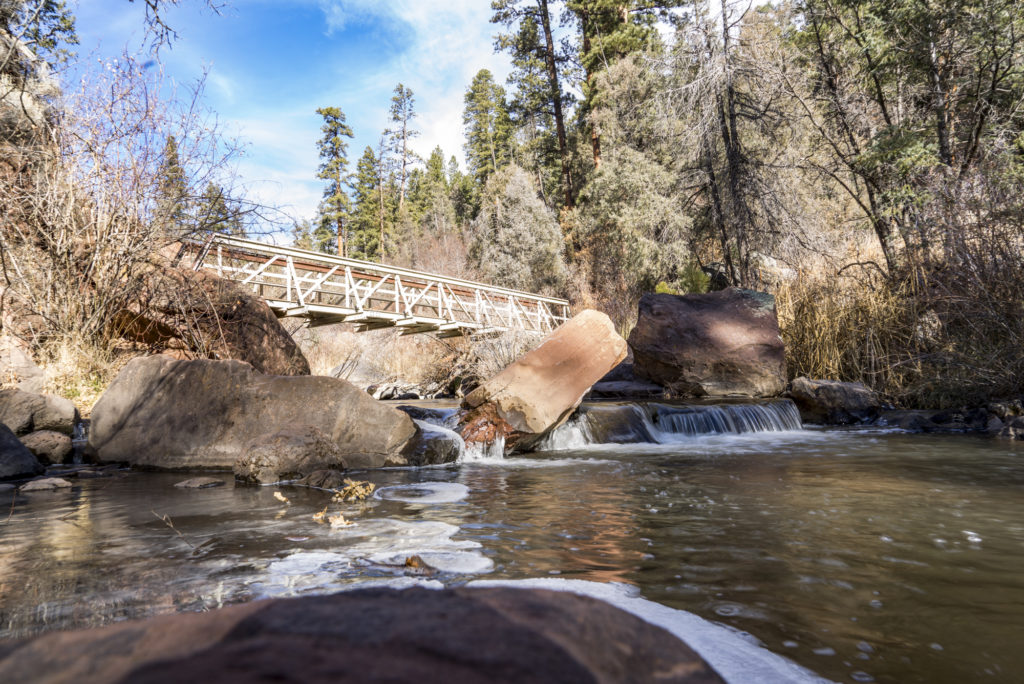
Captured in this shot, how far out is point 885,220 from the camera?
34.2 feet

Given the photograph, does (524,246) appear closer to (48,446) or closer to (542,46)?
(542,46)

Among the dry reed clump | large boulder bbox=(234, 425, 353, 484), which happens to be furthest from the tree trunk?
large boulder bbox=(234, 425, 353, 484)

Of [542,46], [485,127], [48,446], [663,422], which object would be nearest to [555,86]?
[542,46]

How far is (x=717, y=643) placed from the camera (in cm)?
188

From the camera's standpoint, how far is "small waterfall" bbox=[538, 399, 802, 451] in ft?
24.3

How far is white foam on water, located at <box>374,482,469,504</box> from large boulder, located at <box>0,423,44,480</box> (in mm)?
2967

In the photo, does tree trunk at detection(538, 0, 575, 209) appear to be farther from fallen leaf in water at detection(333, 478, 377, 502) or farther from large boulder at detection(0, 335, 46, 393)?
fallen leaf in water at detection(333, 478, 377, 502)

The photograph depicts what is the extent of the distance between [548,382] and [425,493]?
7.46ft

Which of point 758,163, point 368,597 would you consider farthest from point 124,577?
point 758,163

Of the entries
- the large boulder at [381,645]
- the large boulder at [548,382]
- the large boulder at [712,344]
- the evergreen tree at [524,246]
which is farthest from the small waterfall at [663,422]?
the evergreen tree at [524,246]

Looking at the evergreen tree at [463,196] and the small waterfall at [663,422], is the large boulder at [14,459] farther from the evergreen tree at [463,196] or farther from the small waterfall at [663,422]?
the evergreen tree at [463,196]

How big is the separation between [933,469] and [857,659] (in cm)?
400

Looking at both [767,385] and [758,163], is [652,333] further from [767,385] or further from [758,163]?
[758,163]

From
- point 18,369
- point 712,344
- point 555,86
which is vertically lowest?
point 18,369
